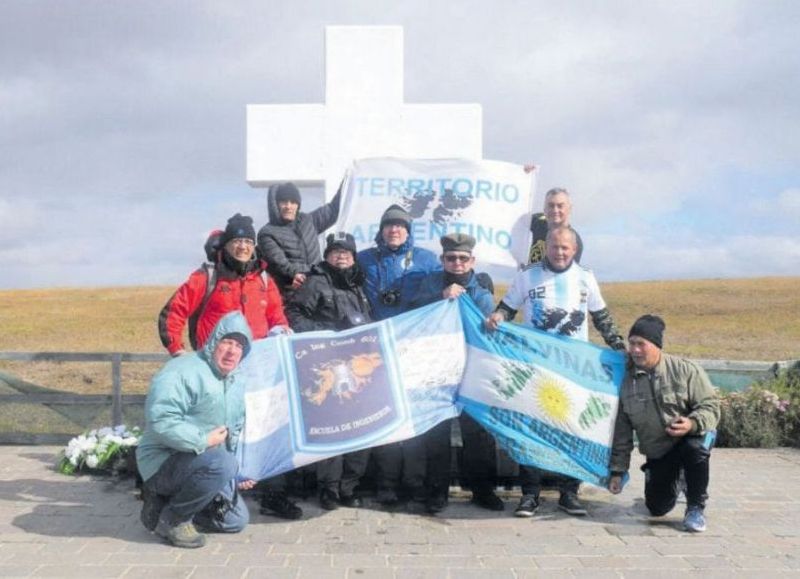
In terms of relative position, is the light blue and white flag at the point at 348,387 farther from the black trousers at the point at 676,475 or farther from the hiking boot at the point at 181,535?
the black trousers at the point at 676,475

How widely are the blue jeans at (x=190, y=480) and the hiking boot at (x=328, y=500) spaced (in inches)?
40.0

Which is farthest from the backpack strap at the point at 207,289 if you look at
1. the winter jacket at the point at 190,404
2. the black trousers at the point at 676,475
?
the black trousers at the point at 676,475

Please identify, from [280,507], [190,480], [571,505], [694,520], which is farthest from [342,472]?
[694,520]

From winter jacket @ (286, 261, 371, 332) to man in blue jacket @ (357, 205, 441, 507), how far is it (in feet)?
0.64

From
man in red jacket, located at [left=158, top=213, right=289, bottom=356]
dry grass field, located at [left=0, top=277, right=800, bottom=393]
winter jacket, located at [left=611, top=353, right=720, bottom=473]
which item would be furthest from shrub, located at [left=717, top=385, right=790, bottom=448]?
dry grass field, located at [left=0, top=277, right=800, bottom=393]

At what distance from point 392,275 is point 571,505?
2.32 metres

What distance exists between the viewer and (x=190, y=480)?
216 inches

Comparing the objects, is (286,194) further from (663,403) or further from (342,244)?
(663,403)

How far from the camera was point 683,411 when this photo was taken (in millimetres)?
6066

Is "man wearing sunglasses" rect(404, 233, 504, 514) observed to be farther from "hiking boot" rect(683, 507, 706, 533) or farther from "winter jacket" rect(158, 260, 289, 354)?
"hiking boot" rect(683, 507, 706, 533)

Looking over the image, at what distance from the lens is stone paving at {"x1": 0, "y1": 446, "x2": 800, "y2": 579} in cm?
511

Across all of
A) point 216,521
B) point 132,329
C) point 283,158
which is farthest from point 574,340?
point 132,329

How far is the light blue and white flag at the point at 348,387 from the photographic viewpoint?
6.00m

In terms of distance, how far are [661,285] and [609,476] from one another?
54635 mm
